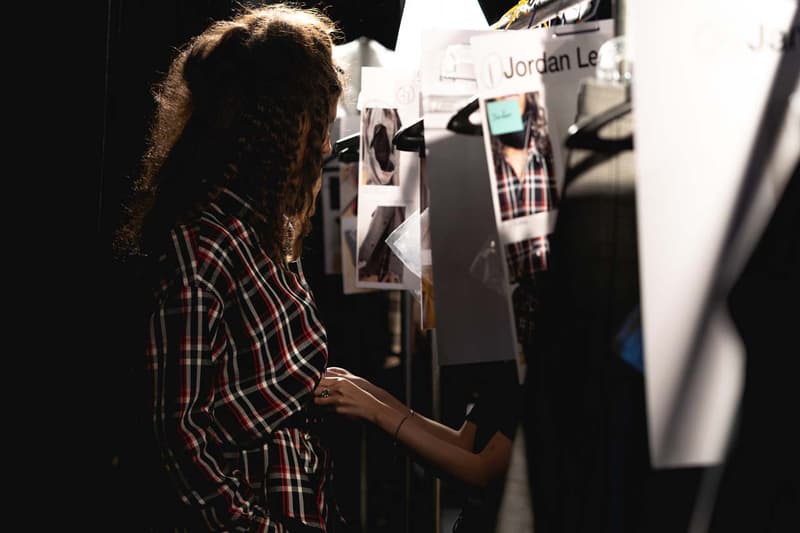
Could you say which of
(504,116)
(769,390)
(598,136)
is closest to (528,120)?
(504,116)

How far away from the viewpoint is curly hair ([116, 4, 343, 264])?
1.16m

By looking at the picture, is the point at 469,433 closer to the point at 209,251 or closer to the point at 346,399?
the point at 346,399

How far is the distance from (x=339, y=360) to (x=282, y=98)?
6.22 feet

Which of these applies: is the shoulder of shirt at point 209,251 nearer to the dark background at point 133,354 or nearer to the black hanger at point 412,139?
the dark background at point 133,354

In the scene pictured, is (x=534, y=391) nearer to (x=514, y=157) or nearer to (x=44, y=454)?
(x=514, y=157)

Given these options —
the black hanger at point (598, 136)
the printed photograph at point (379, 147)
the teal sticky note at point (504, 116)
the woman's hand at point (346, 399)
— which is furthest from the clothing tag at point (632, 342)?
the printed photograph at point (379, 147)

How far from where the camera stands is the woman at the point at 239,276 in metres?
1.00

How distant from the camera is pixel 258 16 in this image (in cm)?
124

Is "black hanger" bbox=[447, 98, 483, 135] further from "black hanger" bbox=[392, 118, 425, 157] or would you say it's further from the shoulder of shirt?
the shoulder of shirt

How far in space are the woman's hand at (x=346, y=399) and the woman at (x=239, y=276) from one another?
4 cm

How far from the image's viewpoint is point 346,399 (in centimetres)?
120

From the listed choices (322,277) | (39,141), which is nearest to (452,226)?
(39,141)

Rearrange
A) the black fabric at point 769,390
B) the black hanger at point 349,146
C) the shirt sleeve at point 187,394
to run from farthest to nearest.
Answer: the black hanger at point 349,146
the shirt sleeve at point 187,394
the black fabric at point 769,390

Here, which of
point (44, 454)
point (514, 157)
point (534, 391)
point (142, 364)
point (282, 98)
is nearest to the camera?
point (534, 391)
